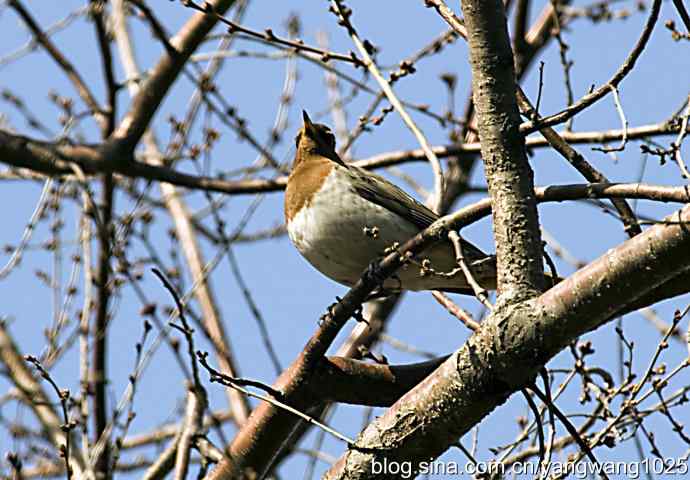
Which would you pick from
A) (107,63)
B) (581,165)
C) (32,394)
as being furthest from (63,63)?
(581,165)

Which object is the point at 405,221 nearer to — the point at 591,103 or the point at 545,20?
the point at 591,103

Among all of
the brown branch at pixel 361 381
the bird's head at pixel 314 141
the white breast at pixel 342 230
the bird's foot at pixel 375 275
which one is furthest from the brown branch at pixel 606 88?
the bird's head at pixel 314 141

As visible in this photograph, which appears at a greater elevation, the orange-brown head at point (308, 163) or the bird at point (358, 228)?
the orange-brown head at point (308, 163)

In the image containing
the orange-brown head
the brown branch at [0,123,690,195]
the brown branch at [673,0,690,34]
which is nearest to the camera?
the brown branch at [673,0,690,34]

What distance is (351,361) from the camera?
418 centimetres

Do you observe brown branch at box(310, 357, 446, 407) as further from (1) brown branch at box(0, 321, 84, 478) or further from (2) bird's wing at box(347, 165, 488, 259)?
(2) bird's wing at box(347, 165, 488, 259)

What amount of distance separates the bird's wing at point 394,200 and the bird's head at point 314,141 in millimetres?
660

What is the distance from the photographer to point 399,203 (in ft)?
18.0

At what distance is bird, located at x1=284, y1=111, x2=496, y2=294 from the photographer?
204 inches

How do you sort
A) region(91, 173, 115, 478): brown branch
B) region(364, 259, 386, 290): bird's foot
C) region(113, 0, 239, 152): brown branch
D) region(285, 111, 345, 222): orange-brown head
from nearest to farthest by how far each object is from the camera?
region(364, 259, 386, 290): bird's foot
region(91, 173, 115, 478): brown branch
region(285, 111, 345, 222): orange-brown head
region(113, 0, 239, 152): brown branch

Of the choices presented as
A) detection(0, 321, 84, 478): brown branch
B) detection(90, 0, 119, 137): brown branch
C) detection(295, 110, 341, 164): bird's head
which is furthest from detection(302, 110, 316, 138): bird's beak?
detection(0, 321, 84, 478): brown branch

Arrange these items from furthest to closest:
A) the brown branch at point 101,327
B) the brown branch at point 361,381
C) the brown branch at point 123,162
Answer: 1. the brown branch at point 123,162
2. the brown branch at point 101,327
3. the brown branch at point 361,381

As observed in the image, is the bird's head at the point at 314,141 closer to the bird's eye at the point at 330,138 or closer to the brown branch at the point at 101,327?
the bird's eye at the point at 330,138

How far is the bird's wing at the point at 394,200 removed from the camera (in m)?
5.43
